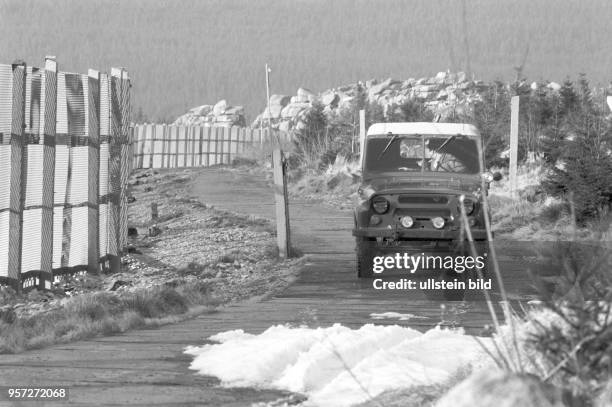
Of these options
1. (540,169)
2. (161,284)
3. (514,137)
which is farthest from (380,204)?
(540,169)

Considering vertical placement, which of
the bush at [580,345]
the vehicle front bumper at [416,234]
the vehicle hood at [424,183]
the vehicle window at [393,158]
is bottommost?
the vehicle front bumper at [416,234]

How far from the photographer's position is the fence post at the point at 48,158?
14430 millimetres

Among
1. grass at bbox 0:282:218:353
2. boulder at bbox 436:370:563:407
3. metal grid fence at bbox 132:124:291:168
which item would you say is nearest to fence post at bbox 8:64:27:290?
grass at bbox 0:282:218:353

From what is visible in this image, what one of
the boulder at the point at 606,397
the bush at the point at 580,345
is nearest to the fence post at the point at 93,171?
the bush at the point at 580,345

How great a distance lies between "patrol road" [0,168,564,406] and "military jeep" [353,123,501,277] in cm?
70

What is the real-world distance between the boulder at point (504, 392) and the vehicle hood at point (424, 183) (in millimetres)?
8800

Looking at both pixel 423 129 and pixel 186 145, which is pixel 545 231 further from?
pixel 186 145

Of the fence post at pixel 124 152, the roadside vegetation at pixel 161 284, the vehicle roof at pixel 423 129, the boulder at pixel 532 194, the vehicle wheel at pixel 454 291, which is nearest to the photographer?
the roadside vegetation at pixel 161 284

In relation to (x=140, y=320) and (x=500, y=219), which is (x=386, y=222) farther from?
(x=500, y=219)

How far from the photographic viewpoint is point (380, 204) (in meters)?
13.7

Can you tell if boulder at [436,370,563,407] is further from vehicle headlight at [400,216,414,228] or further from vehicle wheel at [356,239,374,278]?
vehicle wheel at [356,239,374,278]

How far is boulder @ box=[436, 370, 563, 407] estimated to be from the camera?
180 inches

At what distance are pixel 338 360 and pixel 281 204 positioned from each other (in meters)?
10.1

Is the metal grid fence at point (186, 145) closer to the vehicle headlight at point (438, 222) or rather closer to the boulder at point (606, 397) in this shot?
the vehicle headlight at point (438, 222)
